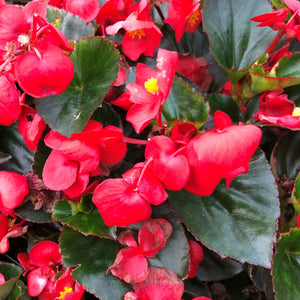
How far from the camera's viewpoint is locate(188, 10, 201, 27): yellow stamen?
72 centimetres

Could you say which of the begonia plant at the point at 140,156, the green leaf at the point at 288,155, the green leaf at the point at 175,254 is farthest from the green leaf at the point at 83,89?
the green leaf at the point at 288,155

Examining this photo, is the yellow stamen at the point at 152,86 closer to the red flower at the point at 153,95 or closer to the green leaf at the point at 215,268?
the red flower at the point at 153,95

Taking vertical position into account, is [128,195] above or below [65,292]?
above

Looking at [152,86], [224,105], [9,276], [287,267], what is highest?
[152,86]

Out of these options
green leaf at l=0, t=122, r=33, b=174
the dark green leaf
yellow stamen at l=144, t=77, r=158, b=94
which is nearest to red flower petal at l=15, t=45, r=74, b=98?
yellow stamen at l=144, t=77, r=158, b=94

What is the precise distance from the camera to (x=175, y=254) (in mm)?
A: 562

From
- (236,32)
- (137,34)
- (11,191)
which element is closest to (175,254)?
(11,191)

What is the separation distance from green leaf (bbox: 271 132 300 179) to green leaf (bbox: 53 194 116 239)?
34 centimetres

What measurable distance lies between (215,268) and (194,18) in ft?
1.63

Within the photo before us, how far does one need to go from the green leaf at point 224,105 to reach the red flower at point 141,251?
25cm

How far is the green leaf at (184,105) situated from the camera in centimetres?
60

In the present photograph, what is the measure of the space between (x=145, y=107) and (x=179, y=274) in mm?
256

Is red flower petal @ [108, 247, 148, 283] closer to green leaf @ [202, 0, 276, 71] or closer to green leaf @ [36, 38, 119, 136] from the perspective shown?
green leaf @ [36, 38, 119, 136]

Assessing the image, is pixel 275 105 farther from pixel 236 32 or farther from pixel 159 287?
pixel 159 287
